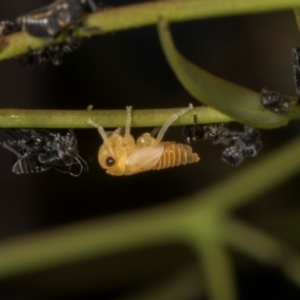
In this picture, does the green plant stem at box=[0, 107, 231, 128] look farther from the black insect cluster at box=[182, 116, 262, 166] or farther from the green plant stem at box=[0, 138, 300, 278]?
the green plant stem at box=[0, 138, 300, 278]

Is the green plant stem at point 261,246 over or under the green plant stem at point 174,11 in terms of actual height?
over

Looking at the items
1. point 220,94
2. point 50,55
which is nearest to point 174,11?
point 220,94

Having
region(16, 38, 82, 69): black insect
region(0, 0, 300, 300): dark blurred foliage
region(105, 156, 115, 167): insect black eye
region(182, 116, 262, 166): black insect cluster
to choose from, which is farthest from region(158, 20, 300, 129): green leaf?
region(0, 0, 300, 300): dark blurred foliage

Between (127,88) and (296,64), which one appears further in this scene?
(127,88)

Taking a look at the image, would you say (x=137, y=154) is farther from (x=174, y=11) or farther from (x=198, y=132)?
(x=174, y=11)

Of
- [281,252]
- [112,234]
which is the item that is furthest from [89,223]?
[281,252]

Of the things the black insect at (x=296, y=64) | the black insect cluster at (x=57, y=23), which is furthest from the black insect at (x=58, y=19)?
the black insect at (x=296, y=64)

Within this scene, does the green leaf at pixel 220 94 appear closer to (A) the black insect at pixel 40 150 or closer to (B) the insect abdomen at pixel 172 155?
(B) the insect abdomen at pixel 172 155

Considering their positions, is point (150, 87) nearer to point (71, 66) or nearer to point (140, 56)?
point (140, 56)
